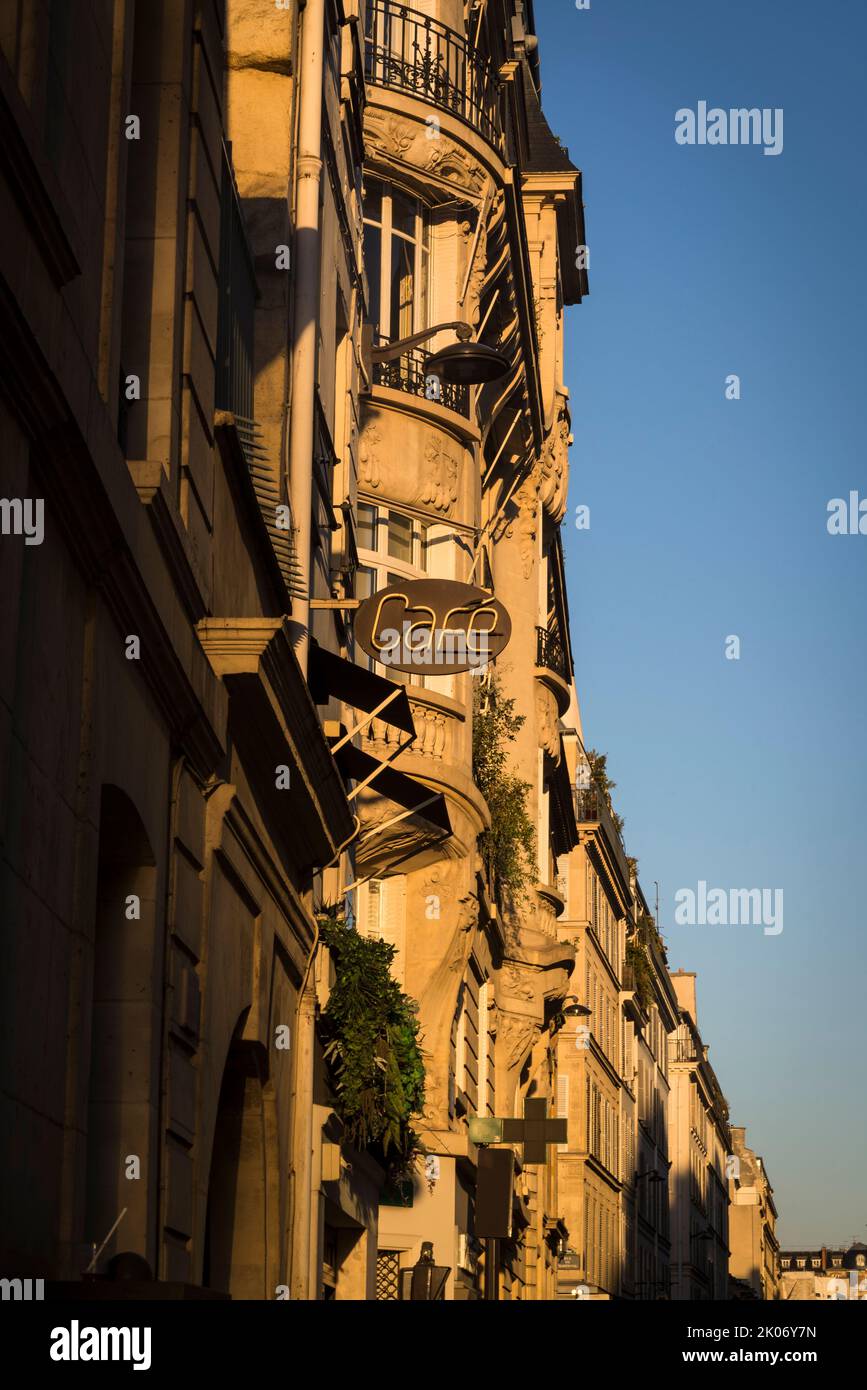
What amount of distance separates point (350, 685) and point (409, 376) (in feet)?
29.3

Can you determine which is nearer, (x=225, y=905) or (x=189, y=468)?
(x=189, y=468)

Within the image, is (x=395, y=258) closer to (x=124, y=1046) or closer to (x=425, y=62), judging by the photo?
(x=425, y=62)

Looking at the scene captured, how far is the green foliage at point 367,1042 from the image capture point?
18250 mm

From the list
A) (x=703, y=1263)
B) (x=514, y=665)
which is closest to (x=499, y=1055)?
(x=514, y=665)

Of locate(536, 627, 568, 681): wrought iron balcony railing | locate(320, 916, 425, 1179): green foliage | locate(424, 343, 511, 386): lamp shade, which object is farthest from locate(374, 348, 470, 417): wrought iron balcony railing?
locate(536, 627, 568, 681): wrought iron balcony railing

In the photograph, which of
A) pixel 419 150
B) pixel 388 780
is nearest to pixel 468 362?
pixel 388 780

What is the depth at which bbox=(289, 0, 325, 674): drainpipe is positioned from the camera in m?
16.1

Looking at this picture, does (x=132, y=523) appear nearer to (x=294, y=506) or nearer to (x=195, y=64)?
(x=195, y=64)

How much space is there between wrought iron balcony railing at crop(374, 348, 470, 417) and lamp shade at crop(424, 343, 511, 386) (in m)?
2.87

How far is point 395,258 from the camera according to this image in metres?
26.3

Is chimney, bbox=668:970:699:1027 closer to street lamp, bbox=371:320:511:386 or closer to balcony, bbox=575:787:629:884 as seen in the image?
balcony, bbox=575:787:629:884

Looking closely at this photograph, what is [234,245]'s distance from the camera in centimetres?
1416
